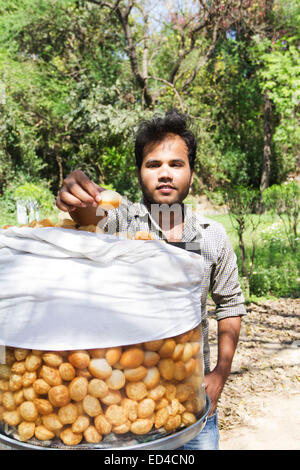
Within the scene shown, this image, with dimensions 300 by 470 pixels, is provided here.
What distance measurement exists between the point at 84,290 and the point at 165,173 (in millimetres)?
740

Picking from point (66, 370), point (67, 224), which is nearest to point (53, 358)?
point (66, 370)

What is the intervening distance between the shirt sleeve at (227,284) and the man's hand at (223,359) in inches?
1.5

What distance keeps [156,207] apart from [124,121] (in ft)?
34.7

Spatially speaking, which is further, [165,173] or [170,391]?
[165,173]

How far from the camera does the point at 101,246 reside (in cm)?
84

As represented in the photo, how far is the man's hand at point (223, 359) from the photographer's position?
1.43 meters

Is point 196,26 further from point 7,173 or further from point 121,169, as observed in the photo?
point 7,173

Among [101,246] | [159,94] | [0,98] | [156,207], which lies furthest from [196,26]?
[101,246]

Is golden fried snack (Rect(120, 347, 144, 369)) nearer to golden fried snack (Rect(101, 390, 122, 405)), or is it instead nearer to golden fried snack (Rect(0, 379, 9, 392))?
golden fried snack (Rect(101, 390, 122, 405))

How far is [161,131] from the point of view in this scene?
1.56 metres

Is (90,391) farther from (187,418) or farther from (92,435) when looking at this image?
(187,418)

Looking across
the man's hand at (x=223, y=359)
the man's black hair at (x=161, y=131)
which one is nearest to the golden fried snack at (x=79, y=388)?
the man's hand at (x=223, y=359)

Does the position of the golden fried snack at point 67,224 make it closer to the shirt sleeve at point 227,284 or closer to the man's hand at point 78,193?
the man's hand at point 78,193

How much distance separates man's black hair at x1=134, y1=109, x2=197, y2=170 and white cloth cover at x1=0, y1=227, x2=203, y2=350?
75cm
